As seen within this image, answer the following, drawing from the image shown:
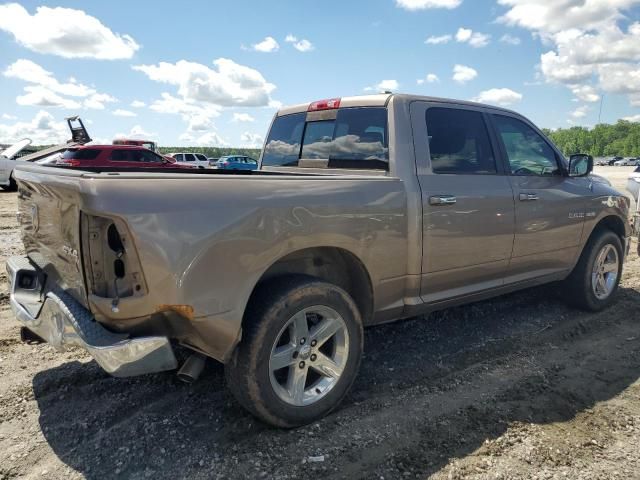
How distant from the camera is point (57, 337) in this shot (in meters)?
2.52

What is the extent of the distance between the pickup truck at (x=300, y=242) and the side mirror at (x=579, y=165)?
0.08 meters

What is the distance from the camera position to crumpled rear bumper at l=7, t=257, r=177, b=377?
2217mm

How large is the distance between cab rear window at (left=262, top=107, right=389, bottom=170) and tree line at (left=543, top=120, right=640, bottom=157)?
141685 millimetres

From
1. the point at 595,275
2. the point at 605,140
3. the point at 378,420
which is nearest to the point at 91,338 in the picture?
the point at 378,420

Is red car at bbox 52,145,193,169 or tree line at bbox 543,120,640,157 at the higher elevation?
tree line at bbox 543,120,640,157

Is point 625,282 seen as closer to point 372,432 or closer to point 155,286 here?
point 372,432

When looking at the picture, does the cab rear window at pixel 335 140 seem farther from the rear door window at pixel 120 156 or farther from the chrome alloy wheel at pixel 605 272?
the rear door window at pixel 120 156

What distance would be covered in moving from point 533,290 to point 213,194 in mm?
4442

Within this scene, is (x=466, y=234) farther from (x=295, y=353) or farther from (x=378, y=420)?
(x=295, y=353)

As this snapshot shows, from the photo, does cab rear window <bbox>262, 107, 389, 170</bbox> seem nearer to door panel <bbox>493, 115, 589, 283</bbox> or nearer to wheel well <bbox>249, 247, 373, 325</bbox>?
wheel well <bbox>249, 247, 373, 325</bbox>

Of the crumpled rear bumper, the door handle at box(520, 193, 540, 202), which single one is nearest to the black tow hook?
the crumpled rear bumper

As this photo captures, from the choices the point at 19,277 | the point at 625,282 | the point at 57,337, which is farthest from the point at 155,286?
the point at 625,282

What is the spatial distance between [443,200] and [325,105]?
1287 mm

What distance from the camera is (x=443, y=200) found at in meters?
3.34
